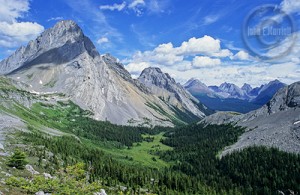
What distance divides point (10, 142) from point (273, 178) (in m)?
145

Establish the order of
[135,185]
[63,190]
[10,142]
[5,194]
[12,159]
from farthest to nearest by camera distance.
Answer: [135,185] < [10,142] < [12,159] < [5,194] < [63,190]

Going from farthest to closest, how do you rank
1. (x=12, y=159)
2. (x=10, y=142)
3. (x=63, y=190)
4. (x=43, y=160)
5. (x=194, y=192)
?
(x=194, y=192) < (x=10, y=142) < (x=43, y=160) < (x=12, y=159) < (x=63, y=190)

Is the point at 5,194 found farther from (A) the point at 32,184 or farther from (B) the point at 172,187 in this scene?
(B) the point at 172,187

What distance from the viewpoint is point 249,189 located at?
7136 inches

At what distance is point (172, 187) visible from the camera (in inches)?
7072

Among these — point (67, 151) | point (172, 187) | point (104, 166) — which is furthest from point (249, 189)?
point (67, 151)

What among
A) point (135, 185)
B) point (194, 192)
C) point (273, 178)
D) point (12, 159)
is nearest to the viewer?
point (12, 159)

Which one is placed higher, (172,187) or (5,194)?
(5,194)

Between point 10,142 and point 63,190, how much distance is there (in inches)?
4317

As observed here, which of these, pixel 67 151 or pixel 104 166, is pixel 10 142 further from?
pixel 104 166

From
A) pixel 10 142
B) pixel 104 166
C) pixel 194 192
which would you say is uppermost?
pixel 10 142

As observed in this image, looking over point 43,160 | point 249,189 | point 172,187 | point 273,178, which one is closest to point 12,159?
point 43,160

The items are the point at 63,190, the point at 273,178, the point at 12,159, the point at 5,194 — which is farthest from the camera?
the point at 273,178

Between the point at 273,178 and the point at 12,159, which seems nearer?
the point at 12,159
